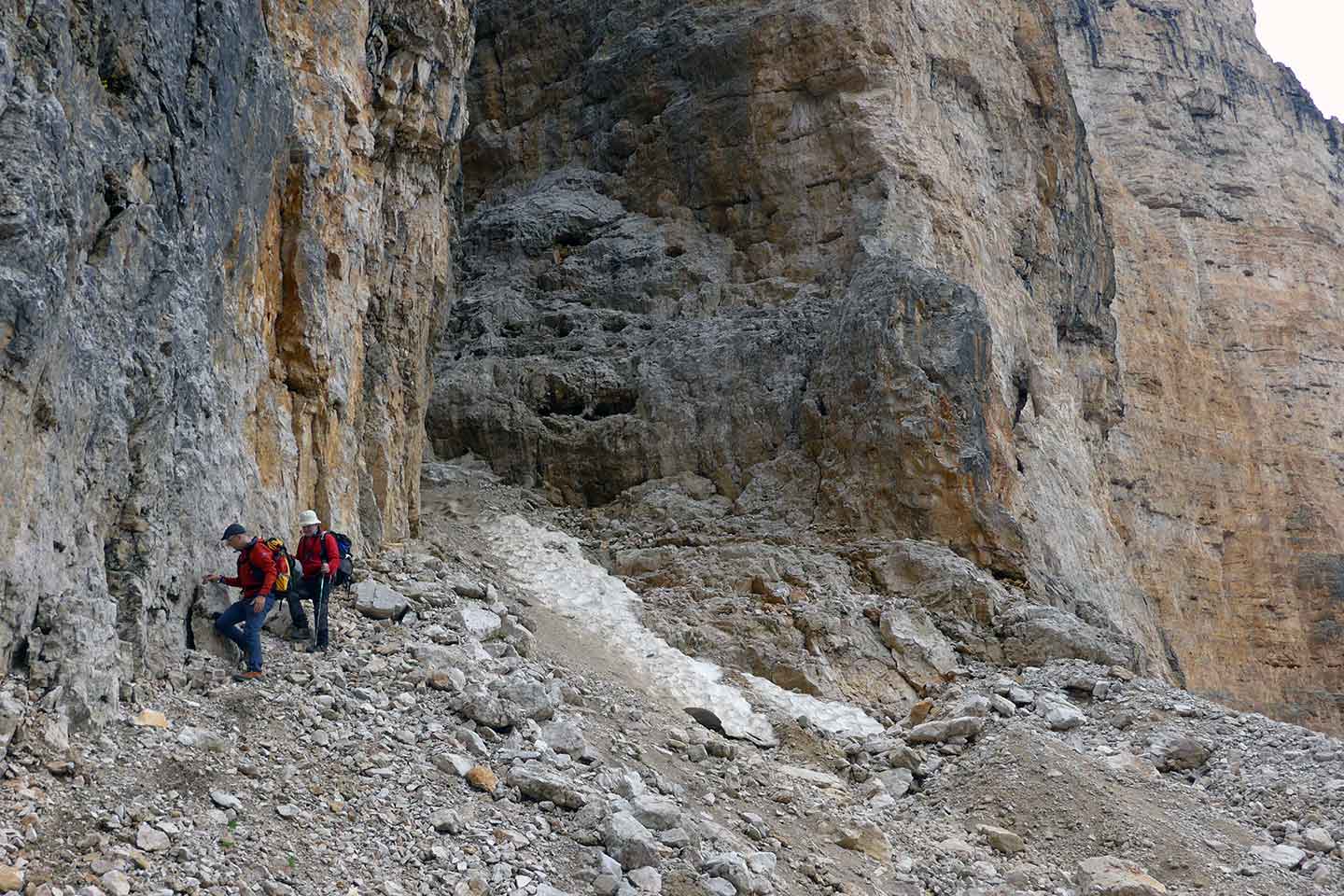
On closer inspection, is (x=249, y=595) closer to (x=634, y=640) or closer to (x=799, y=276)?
(x=634, y=640)

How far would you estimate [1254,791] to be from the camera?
13.9 meters

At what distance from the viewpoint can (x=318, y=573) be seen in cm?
1038

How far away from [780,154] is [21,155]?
17.4 meters

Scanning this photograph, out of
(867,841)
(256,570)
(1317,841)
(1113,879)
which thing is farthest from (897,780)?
(256,570)

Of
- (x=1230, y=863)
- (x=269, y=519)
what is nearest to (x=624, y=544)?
(x=269, y=519)

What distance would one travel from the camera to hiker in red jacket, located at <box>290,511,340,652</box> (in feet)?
33.4

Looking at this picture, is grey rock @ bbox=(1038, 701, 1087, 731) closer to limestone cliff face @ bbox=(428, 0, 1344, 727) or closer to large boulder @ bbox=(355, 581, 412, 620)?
limestone cliff face @ bbox=(428, 0, 1344, 727)

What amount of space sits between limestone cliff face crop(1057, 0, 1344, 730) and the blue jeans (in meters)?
27.1

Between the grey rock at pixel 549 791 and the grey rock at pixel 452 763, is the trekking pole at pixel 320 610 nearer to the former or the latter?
the grey rock at pixel 452 763

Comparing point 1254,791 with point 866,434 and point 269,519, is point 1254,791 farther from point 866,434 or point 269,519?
point 269,519

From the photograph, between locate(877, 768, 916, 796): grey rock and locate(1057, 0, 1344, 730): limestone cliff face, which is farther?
locate(1057, 0, 1344, 730): limestone cliff face

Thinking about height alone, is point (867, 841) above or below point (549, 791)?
below

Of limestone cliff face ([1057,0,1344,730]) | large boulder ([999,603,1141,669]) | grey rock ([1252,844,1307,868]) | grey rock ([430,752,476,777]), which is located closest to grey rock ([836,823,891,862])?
grey rock ([430,752,476,777])

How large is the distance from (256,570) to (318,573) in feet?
2.27
